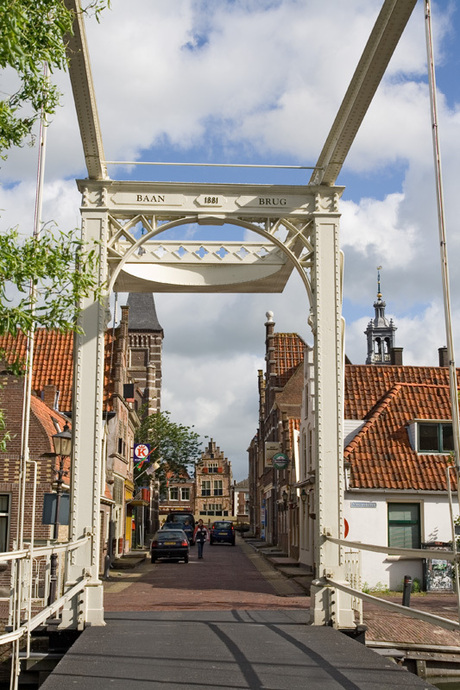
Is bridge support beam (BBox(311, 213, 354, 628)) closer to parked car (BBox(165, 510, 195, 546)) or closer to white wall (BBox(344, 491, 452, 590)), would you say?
white wall (BBox(344, 491, 452, 590))

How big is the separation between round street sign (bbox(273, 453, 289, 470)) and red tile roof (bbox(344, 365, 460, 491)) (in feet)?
31.8

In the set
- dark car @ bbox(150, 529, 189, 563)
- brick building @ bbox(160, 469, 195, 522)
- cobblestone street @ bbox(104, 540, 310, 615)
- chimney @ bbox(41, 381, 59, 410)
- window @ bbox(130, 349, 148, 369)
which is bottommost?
cobblestone street @ bbox(104, 540, 310, 615)

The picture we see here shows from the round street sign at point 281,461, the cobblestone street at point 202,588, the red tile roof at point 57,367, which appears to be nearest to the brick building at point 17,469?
the cobblestone street at point 202,588

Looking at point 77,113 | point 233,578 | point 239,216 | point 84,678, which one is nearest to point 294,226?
point 239,216

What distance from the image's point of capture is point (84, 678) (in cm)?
692

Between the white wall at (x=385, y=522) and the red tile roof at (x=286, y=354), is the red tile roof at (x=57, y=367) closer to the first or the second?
the white wall at (x=385, y=522)

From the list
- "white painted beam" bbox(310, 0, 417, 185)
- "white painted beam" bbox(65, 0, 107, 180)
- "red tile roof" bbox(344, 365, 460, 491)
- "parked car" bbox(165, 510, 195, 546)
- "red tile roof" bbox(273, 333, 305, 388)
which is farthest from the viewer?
"parked car" bbox(165, 510, 195, 546)

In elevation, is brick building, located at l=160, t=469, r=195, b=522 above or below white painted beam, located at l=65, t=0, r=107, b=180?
below

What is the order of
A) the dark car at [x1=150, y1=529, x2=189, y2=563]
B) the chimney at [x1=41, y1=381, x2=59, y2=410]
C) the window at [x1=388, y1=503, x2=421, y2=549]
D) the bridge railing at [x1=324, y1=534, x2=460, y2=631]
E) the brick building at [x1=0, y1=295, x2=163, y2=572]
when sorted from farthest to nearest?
the dark car at [x1=150, y1=529, x2=189, y2=563] < the brick building at [x1=0, y1=295, x2=163, y2=572] < the chimney at [x1=41, y1=381, x2=59, y2=410] < the window at [x1=388, y1=503, x2=421, y2=549] < the bridge railing at [x1=324, y1=534, x2=460, y2=631]

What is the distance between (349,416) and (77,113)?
53.6ft

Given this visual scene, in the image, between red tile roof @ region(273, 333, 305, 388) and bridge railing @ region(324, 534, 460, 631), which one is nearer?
bridge railing @ region(324, 534, 460, 631)

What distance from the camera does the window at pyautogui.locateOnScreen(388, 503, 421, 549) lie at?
70.9ft

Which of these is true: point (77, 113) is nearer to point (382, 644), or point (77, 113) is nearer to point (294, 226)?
point (294, 226)

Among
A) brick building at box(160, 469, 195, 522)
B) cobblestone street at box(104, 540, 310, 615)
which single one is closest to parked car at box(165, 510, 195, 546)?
cobblestone street at box(104, 540, 310, 615)
